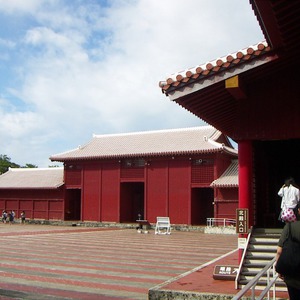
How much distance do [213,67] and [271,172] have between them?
23.3 ft

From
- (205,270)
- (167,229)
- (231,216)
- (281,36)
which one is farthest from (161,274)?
(231,216)

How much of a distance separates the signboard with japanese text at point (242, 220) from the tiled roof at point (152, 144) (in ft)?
68.4

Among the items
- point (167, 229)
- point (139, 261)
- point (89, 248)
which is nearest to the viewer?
point (139, 261)

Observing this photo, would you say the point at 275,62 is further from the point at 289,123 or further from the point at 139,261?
the point at 139,261

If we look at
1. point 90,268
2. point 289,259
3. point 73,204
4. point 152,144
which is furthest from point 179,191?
point 289,259

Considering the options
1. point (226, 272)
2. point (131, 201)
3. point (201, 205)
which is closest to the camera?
point (226, 272)

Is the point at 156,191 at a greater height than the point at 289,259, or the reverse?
the point at 156,191

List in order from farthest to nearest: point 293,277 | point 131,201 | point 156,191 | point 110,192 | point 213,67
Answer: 1. point 131,201
2. point 110,192
3. point 156,191
4. point 213,67
5. point 293,277

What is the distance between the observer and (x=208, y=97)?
8.90 meters

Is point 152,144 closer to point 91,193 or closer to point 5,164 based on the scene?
point 91,193

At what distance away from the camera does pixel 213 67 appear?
26.6ft

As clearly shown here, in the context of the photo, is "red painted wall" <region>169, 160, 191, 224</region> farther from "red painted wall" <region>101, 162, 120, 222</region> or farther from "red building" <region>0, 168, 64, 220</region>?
"red building" <region>0, 168, 64, 220</region>

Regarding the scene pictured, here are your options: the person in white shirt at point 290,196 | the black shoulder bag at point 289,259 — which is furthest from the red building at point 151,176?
the black shoulder bag at point 289,259

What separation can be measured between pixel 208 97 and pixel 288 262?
4695mm
